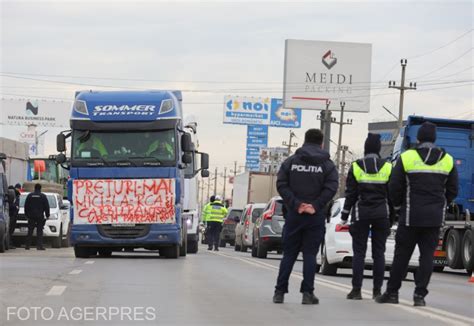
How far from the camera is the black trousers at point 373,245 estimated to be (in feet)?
42.8

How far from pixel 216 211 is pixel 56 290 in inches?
838

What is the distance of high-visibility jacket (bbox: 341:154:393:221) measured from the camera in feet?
42.9

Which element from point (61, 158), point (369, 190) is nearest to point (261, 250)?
point (61, 158)

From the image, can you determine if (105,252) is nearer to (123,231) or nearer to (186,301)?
(123,231)

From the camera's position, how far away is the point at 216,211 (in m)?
34.5

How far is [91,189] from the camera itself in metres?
22.4

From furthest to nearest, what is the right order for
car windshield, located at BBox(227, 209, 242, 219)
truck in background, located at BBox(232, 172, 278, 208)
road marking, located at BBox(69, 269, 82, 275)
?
truck in background, located at BBox(232, 172, 278, 208) → car windshield, located at BBox(227, 209, 242, 219) → road marking, located at BBox(69, 269, 82, 275)

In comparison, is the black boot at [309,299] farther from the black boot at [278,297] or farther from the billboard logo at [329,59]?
the billboard logo at [329,59]

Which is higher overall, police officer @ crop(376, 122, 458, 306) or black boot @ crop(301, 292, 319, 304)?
police officer @ crop(376, 122, 458, 306)

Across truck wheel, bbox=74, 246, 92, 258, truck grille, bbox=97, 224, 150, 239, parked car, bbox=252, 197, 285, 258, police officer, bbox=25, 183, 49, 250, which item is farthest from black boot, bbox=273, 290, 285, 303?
police officer, bbox=25, 183, 49, 250

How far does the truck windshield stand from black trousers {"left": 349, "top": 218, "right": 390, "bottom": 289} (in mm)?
9701

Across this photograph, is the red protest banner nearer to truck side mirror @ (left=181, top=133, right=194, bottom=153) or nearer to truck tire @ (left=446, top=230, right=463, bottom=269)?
truck side mirror @ (left=181, top=133, right=194, bottom=153)

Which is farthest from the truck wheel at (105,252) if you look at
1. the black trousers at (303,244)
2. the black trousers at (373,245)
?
the black trousers at (303,244)

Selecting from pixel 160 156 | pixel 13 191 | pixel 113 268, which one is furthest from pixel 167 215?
pixel 13 191
